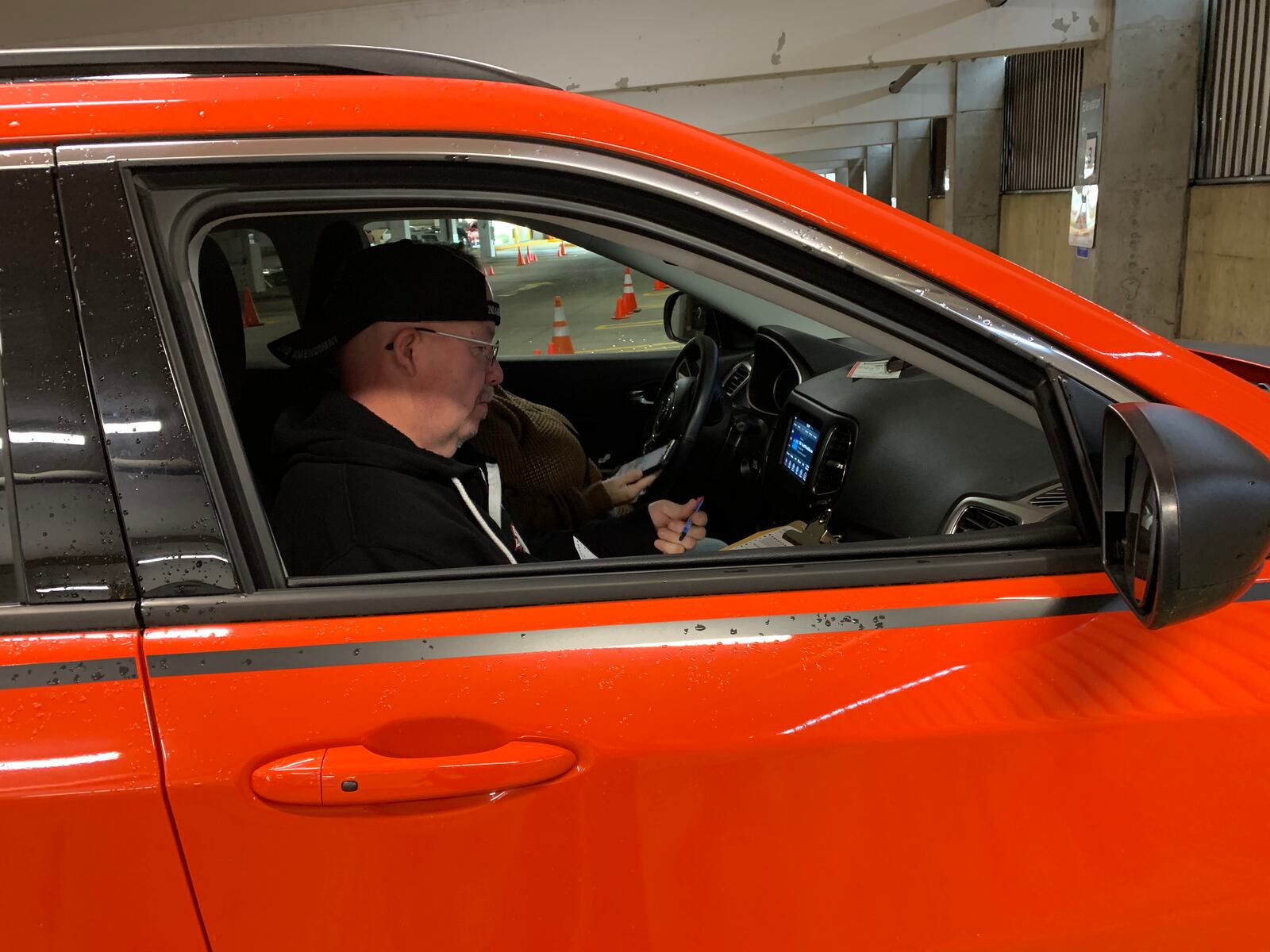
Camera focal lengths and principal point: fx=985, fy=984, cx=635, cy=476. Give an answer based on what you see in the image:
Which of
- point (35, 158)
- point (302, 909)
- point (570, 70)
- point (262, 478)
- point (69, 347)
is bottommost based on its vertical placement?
point (302, 909)

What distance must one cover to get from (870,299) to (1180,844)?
709 mm

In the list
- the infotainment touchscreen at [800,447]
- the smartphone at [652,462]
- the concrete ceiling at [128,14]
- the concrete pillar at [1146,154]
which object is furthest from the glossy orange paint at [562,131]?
the concrete ceiling at [128,14]

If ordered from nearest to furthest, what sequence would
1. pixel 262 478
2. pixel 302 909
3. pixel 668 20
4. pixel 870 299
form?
pixel 302 909
pixel 870 299
pixel 262 478
pixel 668 20

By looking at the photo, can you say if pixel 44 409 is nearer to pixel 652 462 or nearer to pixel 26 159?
pixel 26 159

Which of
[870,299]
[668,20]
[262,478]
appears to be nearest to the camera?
[870,299]

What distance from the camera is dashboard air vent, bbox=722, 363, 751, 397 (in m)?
3.20

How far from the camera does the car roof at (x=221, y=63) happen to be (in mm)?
1211

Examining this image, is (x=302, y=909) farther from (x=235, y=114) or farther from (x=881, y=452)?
(x=881, y=452)

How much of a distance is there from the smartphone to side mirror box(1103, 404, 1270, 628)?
172cm

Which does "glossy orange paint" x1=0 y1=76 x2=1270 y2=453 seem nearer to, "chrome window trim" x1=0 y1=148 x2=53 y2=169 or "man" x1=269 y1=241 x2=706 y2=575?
A: "chrome window trim" x1=0 y1=148 x2=53 y2=169

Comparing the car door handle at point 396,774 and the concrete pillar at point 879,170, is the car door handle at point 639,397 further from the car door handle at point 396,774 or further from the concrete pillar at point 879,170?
the concrete pillar at point 879,170

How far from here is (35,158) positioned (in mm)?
1022

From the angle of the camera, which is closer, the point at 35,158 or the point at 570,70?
the point at 35,158

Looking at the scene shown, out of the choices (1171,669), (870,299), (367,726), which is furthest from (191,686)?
(1171,669)
